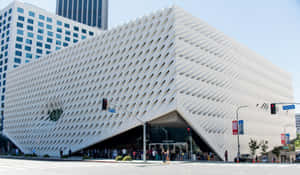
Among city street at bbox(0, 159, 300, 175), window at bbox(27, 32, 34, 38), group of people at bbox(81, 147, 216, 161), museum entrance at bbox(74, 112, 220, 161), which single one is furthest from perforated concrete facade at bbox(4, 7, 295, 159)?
window at bbox(27, 32, 34, 38)

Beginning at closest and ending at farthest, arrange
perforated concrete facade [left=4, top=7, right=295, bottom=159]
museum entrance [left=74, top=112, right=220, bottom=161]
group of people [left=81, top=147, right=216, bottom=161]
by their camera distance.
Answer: group of people [left=81, top=147, right=216, bottom=161], museum entrance [left=74, top=112, right=220, bottom=161], perforated concrete facade [left=4, top=7, right=295, bottom=159]

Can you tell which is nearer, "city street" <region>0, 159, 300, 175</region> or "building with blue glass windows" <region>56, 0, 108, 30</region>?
"city street" <region>0, 159, 300, 175</region>

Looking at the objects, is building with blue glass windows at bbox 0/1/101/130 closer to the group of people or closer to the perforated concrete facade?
A: the perforated concrete facade

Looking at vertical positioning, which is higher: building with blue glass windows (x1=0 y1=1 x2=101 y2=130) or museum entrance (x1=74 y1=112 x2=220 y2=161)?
building with blue glass windows (x1=0 y1=1 x2=101 y2=130)

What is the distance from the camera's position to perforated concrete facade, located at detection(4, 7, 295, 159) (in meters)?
41.8

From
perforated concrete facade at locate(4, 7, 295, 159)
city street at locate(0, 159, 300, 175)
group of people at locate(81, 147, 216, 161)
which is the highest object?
perforated concrete facade at locate(4, 7, 295, 159)

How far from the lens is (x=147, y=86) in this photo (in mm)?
43656

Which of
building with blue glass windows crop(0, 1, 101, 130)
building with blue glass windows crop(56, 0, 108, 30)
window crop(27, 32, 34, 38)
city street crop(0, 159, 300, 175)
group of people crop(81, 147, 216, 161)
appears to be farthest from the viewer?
building with blue glass windows crop(56, 0, 108, 30)

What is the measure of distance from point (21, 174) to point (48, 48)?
83.8m

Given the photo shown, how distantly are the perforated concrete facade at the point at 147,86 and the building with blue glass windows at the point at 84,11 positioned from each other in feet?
371

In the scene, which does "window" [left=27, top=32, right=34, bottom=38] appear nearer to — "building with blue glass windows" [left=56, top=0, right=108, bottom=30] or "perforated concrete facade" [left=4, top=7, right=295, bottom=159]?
"perforated concrete facade" [left=4, top=7, right=295, bottom=159]

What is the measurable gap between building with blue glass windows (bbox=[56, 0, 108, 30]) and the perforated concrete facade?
113 m

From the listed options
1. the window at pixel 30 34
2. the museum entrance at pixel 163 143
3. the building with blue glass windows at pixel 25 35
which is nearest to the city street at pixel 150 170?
the museum entrance at pixel 163 143

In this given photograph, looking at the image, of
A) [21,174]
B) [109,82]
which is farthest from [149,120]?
[21,174]
